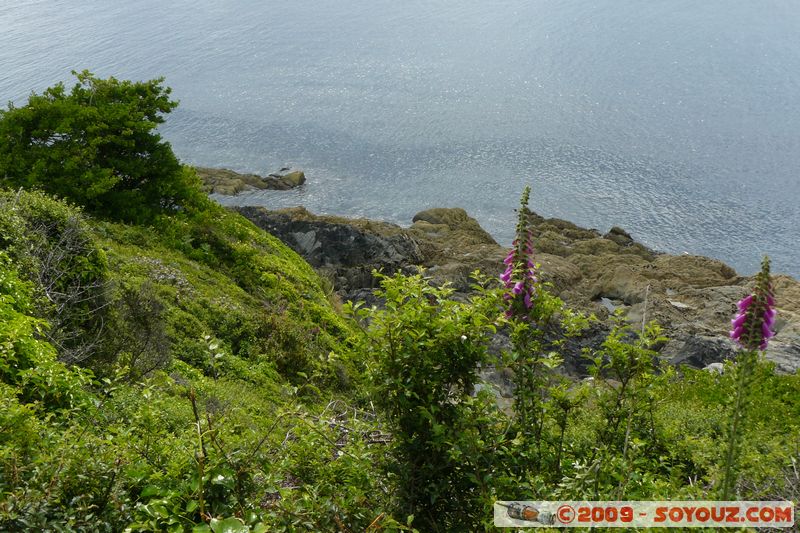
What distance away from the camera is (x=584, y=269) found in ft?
110

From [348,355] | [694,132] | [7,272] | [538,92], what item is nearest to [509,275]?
[348,355]

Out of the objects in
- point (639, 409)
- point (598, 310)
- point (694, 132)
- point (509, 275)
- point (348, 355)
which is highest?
point (509, 275)

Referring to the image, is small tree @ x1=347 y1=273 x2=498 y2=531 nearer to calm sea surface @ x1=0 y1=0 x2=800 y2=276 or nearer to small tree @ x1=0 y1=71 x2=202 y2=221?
small tree @ x1=0 y1=71 x2=202 y2=221

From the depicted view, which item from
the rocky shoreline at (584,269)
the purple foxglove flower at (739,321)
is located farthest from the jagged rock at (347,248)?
the purple foxglove flower at (739,321)

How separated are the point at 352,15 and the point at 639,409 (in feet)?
232

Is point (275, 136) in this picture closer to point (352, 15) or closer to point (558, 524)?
point (352, 15)

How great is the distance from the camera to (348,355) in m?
6.02

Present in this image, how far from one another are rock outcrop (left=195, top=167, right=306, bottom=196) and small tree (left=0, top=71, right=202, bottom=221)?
22942mm

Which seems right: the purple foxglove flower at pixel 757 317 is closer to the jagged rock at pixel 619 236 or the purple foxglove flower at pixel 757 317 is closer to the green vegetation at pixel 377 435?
the green vegetation at pixel 377 435

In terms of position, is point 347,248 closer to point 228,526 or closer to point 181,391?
point 181,391

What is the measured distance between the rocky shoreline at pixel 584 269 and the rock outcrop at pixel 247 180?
266 inches

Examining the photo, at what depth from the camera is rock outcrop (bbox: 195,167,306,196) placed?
44281 millimetres

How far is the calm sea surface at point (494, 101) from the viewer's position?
138ft

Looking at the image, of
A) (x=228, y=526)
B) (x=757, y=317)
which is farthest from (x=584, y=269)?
(x=228, y=526)
